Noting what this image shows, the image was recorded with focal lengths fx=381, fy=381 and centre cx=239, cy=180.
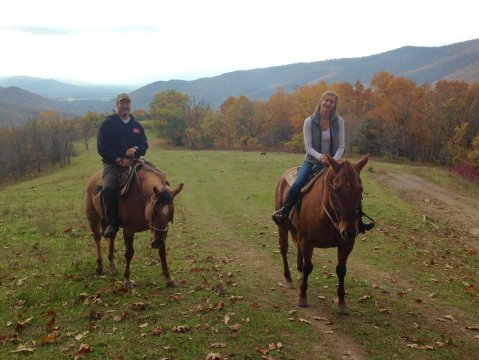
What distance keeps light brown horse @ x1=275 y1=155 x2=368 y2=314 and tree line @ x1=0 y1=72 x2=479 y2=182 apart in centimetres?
4767

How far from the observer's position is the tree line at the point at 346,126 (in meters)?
60.2

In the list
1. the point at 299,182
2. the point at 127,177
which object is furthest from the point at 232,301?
the point at 127,177

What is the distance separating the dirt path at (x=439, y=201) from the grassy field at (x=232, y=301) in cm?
309

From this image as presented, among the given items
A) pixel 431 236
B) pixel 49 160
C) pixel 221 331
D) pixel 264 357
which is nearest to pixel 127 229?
pixel 221 331

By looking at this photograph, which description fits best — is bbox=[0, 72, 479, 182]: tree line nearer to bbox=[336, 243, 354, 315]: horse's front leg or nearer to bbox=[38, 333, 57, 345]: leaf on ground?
bbox=[336, 243, 354, 315]: horse's front leg

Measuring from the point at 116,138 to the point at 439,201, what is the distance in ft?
67.0

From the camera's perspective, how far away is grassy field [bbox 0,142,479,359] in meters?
6.03

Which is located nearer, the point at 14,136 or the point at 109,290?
the point at 109,290

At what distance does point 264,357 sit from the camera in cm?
566

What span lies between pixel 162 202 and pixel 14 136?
3098 inches

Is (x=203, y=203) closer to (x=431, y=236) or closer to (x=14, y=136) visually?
(x=431, y=236)

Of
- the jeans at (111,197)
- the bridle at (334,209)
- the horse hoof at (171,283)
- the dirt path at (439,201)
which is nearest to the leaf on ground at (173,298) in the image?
the horse hoof at (171,283)

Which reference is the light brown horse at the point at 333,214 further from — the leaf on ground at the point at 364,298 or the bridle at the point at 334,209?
the leaf on ground at the point at 364,298

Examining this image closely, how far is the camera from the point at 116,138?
351 inches
